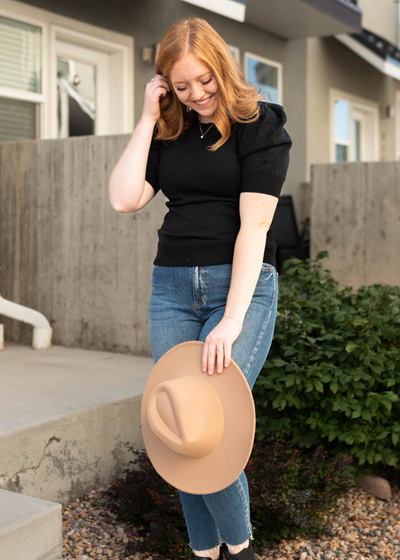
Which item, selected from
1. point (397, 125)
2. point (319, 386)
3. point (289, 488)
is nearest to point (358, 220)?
point (319, 386)

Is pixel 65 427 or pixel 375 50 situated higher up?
pixel 375 50

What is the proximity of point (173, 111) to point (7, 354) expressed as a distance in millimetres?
2905

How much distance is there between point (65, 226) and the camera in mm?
4844

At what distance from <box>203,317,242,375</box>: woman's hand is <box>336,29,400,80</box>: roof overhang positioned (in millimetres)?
9372

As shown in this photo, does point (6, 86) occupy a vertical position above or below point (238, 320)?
above

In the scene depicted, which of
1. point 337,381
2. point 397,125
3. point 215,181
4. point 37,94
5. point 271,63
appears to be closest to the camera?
point 215,181

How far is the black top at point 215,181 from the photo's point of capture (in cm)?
202

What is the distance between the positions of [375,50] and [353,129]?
56.6 inches

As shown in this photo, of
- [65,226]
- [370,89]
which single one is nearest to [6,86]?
[65,226]

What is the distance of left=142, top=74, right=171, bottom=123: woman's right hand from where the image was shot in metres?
2.17

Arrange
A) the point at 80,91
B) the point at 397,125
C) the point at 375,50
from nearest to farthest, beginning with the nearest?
the point at 80,91 → the point at 375,50 → the point at 397,125

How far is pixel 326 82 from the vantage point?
34.7 feet

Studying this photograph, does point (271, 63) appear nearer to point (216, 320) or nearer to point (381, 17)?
point (381, 17)

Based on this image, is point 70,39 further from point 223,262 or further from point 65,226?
point 223,262
